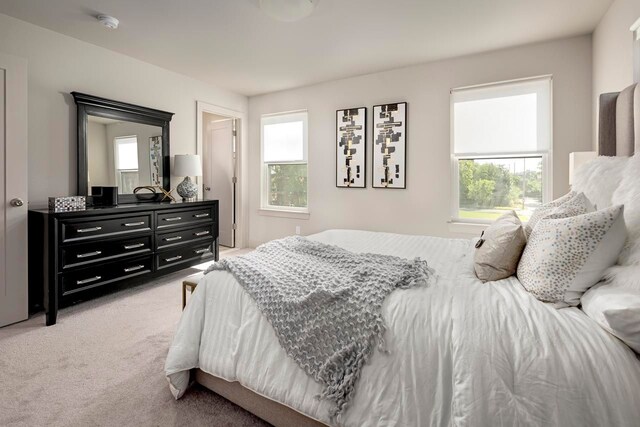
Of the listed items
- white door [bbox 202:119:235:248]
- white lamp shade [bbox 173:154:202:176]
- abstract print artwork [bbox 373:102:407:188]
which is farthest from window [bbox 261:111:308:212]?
white lamp shade [bbox 173:154:202:176]

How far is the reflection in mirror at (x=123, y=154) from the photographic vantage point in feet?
11.4

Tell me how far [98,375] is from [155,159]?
111 inches

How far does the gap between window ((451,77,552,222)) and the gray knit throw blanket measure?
8.08 feet

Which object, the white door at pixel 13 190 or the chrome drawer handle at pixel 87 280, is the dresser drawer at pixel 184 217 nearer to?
the chrome drawer handle at pixel 87 280

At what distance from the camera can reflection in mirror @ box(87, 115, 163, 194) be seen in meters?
3.47

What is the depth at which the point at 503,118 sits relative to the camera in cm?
359

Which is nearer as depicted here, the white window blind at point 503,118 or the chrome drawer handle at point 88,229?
the chrome drawer handle at point 88,229

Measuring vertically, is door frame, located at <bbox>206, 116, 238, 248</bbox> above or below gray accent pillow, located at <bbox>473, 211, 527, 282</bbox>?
above

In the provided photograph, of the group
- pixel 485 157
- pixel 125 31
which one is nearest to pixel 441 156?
pixel 485 157

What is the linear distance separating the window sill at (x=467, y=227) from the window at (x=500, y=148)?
0.22 ft

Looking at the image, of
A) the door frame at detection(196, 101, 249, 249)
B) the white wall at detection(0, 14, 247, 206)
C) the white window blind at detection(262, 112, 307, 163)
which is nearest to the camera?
the white wall at detection(0, 14, 247, 206)

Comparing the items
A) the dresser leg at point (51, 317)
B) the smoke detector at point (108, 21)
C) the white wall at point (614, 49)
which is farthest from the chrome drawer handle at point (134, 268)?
the white wall at point (614, 49)

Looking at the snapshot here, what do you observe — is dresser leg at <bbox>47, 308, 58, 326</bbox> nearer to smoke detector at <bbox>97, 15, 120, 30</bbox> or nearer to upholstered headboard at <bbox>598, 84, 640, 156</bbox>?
smoke detector at <bbox>97, 15, 120, 30</bbox>

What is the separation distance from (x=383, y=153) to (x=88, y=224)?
3309 mm
